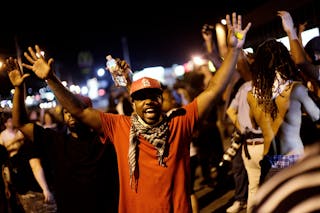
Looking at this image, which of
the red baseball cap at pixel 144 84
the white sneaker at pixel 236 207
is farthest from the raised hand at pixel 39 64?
the white sneaker at pixel 236 207

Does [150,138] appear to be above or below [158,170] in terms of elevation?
above

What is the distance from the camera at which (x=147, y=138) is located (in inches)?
139

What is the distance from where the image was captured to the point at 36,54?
3572mm

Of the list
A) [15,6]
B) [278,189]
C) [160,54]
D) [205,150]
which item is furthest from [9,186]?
[160,54]

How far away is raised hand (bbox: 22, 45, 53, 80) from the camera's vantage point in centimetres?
340

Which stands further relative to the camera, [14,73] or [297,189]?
[14,73]

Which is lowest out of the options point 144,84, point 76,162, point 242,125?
point 76,162

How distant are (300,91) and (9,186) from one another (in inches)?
138

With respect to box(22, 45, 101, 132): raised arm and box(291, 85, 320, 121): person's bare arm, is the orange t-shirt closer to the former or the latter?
box(22, 45, 101, 132): raised arm

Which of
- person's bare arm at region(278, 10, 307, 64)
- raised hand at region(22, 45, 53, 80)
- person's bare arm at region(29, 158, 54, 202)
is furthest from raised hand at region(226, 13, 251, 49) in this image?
person's bare arm at region(29, 158, 54, 202)

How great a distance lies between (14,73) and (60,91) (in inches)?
42.5

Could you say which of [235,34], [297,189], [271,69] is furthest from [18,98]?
[297,189]

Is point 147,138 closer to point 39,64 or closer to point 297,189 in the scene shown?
point 39,64

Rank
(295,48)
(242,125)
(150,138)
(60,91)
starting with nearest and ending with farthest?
(60,91) < (150,138) < (295,48) < (242,125)
